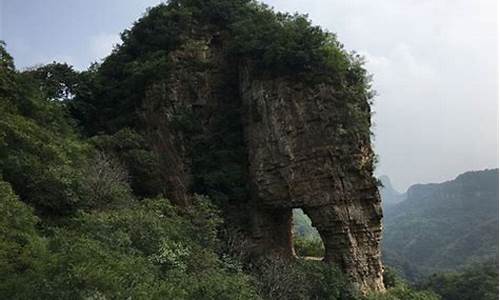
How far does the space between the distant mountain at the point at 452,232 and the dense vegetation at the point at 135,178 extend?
172 feet

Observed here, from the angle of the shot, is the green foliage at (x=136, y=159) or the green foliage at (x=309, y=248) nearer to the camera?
the green foliage at (x=136, y=159)

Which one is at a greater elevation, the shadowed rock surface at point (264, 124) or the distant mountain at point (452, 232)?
the shadowed rock surface at point (264, 124)

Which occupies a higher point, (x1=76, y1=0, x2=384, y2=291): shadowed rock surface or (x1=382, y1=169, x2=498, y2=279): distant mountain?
(x1=76, y1=0, x2=384, y2=291): shadowed rock surface

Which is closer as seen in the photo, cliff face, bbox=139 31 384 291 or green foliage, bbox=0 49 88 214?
green foliage, bbox=0 49 88 214

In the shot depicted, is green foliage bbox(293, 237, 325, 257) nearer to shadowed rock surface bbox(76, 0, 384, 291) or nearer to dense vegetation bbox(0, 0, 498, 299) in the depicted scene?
dense vegetation bbox(0, 0, 498, 299)

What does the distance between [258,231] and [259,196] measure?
6.21 ft

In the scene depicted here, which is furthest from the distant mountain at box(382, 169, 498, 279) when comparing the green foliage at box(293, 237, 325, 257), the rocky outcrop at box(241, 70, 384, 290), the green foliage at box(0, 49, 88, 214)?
the green foliage at box(0, 49, 88, 214)

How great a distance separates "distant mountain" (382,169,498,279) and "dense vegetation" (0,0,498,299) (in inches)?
2059

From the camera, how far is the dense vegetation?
10828 mm

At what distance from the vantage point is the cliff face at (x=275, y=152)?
23.1 metres

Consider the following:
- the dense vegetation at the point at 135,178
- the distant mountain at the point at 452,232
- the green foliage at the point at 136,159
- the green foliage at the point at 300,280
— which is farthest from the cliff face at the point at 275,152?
the distant mountain at the point at 452,232

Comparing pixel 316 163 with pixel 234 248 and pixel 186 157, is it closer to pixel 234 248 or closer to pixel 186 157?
pixel 234 248

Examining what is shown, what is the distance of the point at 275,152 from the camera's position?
24.2 m

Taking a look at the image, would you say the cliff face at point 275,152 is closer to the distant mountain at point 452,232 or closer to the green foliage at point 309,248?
the green foliage at point 309,248
